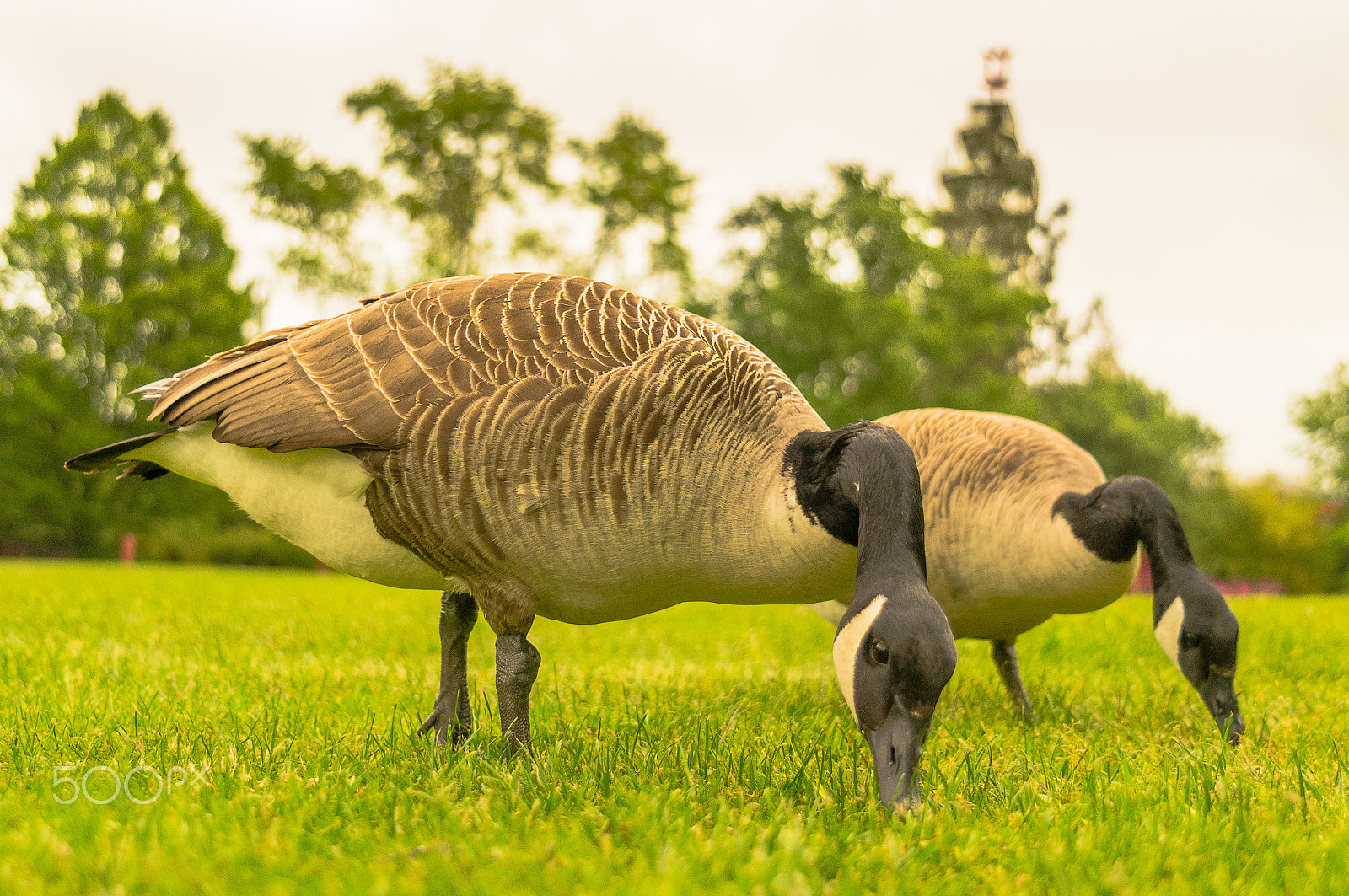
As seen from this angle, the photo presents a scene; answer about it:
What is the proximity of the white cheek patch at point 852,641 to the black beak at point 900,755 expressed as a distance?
125 mm

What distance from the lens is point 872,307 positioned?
95.8 ft

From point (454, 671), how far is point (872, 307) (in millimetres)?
26521

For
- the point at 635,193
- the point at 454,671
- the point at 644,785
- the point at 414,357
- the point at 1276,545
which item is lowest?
the point at 644,785

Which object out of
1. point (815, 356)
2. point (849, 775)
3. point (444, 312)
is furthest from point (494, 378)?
point (815, 356)

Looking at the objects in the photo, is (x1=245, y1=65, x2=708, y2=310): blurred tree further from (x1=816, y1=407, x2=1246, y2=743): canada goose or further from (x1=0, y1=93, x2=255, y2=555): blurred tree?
(x1=816, y1=407, x2=1246, y2=743): canada goose

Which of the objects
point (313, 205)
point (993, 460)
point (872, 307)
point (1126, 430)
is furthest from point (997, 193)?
point (993, 460)

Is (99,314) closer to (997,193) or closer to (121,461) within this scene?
(121,461)

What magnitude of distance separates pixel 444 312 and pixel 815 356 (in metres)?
26.4

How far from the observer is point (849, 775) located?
12.2 feet

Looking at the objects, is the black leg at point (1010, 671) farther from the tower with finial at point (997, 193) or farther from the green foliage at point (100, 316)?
the tower with finial at point (997, 193)

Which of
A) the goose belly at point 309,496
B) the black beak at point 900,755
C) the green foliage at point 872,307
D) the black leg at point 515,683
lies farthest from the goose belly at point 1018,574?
the green foliage at point 872,307

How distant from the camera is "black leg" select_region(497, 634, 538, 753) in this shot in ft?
12.1

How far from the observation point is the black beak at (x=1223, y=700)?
15.0 feet

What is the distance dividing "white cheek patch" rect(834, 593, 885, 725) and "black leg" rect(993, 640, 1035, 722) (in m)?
2.91
